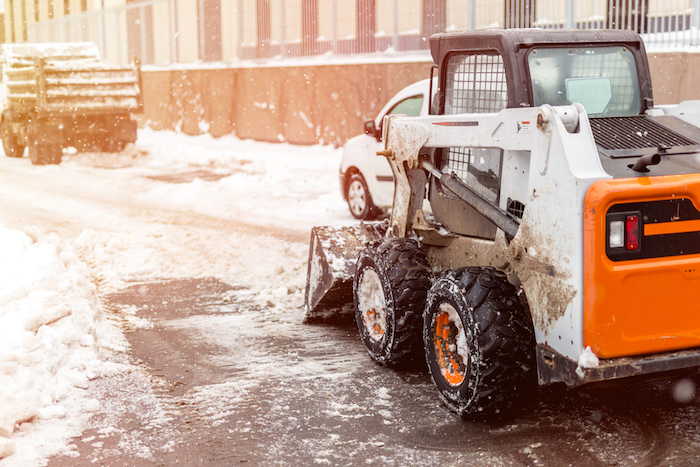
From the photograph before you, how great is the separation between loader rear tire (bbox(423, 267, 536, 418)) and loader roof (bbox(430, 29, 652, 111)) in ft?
3.70

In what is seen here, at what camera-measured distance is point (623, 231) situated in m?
3.96

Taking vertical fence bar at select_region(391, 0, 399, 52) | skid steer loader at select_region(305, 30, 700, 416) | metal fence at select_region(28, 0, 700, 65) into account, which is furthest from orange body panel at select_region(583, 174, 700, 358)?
vertical fence bar at select_region(391, 0, 399, 52)

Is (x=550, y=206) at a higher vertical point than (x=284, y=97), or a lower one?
lower

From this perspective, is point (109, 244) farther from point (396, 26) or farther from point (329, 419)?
point (396, 26)

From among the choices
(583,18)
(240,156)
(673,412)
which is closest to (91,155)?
(240,156)

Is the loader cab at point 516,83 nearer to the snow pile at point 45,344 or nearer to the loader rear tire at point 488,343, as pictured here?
the loader rear tire at point 488,343

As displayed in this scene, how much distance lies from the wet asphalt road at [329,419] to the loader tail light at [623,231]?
3.31 ft

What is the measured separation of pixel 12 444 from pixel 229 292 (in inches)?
143

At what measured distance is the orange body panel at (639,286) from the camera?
12.8 feet

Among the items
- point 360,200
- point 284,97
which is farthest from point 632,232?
point 284,97

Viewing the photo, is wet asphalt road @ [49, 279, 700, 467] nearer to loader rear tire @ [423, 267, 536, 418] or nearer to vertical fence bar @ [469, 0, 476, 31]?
loader rear tire @ [423, 267, 536, 418]

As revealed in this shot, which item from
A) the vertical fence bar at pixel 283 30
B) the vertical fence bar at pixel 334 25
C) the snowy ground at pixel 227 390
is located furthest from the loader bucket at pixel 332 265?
the vertical fence bar at pixel 283 30

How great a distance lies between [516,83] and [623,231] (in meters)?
1.28

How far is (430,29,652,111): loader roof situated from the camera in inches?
192
